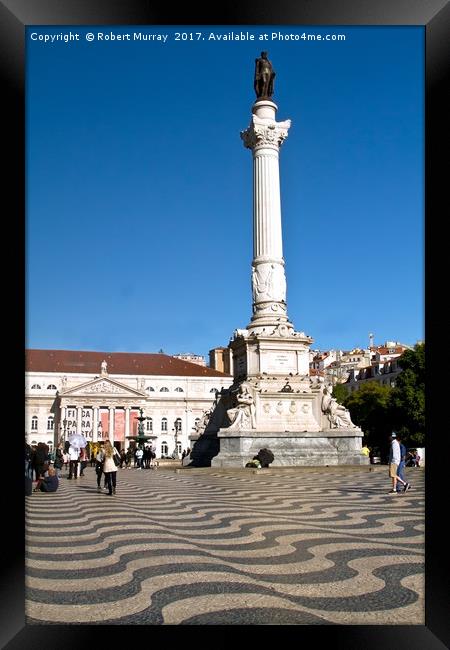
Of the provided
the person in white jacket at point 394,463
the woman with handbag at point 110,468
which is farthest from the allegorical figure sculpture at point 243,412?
the person in white jacket at point 394,463

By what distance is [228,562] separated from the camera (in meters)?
5.37

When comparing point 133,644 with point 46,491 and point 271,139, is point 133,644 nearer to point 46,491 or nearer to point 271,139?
point 46,491

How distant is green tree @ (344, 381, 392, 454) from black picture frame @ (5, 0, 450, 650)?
37712 millimetres

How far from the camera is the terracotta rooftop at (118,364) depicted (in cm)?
7950

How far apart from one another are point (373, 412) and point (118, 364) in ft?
145

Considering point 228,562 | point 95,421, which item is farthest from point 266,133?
point 95,421

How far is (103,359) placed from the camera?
3282 inches

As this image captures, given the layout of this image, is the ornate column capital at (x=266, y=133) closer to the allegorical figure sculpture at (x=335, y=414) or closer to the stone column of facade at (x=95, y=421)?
the allegorical figure sculpture at (x=335, y=414)

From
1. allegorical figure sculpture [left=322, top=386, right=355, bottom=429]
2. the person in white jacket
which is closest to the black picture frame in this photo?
the person in white jacket

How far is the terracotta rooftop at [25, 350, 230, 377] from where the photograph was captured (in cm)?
7950

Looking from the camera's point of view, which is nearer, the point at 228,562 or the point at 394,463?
the point at 228,562

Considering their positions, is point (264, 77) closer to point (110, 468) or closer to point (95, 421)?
point (110, 468)

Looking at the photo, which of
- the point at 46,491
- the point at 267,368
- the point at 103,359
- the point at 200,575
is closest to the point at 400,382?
the point at 267,368

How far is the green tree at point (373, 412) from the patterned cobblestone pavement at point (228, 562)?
106 ft
